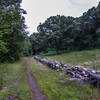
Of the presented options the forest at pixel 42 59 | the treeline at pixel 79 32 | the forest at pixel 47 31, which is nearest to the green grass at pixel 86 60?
the forest at pixel 42 59

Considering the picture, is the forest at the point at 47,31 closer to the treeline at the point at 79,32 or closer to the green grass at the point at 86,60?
the treeline at the point at 79,32

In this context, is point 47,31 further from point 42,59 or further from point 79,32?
point 42,59

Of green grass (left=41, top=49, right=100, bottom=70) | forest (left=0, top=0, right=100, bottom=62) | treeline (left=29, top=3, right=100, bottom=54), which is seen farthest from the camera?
treeline (left=29, top=3, right=100, bottom=54)

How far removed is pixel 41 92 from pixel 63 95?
95cm

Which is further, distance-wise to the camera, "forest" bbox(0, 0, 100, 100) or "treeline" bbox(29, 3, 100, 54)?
"treeline" bbox(29, 3, 100, 54)

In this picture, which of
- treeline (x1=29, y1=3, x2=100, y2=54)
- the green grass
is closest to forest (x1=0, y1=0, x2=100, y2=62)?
treeline (x1=29, y1=3, x2=100, y2=54)

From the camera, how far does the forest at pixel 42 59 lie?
12.5 ft

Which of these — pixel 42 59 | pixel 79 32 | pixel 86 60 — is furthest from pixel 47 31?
pixel 86 60

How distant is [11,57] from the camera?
1542 centimetres

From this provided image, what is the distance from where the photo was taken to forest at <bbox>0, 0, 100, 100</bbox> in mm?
3804

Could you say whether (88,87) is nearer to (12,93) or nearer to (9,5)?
(12,93)

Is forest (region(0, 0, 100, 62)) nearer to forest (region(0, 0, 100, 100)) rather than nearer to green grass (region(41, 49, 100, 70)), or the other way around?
forest (region(0, 0, 100, 100))

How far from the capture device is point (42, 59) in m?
15.7

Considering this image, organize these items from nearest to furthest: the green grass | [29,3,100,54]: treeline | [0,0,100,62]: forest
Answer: [0,0,100,62]: forest, the green grass, [29,3,100,54]: treeline
